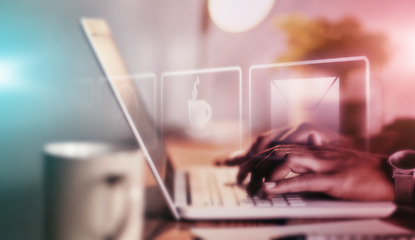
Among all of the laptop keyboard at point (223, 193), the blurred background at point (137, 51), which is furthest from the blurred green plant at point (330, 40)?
the laptop keyboard at point (223, 193)

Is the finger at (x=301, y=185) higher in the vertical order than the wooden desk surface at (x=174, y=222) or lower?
higher

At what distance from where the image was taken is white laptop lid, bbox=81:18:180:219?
47cm

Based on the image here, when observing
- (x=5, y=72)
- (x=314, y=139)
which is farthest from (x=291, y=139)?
(x=5, y=72)

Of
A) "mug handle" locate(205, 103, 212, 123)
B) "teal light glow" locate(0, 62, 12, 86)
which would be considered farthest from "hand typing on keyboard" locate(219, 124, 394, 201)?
"teal light glow" locate(0, 62, 12, 86)

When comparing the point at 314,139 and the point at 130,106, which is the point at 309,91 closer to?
the point at 314,139

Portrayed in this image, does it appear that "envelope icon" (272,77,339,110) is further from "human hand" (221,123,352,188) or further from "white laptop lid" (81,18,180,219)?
"white laptop lid" (81,18,180,219)

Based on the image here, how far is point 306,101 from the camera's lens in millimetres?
531

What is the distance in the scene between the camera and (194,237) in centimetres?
45

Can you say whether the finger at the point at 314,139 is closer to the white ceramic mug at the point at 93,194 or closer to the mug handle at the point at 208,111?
the mug handle at the point at 208,111

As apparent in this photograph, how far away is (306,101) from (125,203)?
322mm

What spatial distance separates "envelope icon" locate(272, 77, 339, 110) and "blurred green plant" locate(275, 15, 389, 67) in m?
0.04

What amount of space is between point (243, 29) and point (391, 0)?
0.23 m

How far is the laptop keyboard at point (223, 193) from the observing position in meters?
0.48

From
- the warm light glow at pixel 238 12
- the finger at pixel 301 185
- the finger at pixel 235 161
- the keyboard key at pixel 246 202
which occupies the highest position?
the warm light glow at pixel 238 12
